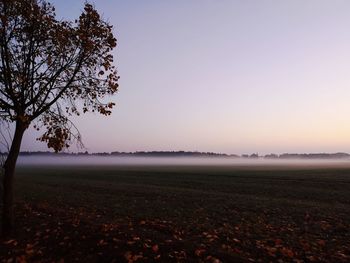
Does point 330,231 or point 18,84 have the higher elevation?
point 18,84

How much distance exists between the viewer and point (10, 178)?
1325cm

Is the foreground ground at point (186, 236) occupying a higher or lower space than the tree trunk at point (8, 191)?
lower

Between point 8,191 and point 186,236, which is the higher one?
point 8,191

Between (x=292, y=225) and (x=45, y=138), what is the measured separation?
12750mm

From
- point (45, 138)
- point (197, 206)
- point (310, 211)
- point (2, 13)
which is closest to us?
point (2, 13)

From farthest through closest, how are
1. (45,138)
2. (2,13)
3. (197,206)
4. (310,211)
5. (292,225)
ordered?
(197,206) → (310,211) → (292,225) → (45,138) → (2,13)

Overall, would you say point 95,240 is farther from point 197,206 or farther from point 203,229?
point 197,206

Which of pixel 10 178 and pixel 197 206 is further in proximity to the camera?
pixel 197 206

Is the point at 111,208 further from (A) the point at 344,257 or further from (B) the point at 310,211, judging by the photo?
(A) the point at 344,257

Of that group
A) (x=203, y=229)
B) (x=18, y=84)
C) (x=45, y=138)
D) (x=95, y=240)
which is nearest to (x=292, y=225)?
(x=203, y=229)

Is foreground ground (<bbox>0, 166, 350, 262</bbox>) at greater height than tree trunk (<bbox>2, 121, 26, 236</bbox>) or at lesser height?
lesser

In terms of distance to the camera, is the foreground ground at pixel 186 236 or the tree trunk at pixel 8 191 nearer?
the foreground ground at pixel 186 236

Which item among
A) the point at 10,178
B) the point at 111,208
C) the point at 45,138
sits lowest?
the point at 111,208

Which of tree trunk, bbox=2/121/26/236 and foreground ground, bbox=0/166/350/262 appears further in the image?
tree trunk, bbox=2/121/26/236
